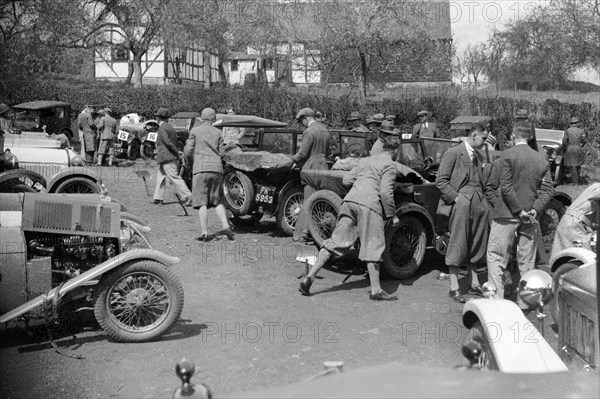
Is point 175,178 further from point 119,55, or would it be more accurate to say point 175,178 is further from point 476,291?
point 119,55

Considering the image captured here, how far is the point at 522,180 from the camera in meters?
7.56

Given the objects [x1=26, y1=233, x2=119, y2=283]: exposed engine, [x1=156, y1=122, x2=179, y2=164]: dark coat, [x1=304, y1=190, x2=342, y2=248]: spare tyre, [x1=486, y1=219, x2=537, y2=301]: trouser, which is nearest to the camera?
[x1=26, y1=233, x2=119, y2=283]: exposed engine

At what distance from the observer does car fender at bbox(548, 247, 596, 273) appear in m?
6.96

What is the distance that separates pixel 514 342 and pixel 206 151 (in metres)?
6.70

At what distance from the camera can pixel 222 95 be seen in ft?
89.8

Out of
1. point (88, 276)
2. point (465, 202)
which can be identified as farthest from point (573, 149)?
point (88, 276)

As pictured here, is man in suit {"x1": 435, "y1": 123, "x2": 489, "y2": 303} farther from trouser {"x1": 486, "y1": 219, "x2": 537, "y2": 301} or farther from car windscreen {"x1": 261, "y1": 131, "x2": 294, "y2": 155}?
car windscreen {"x1": 261, "y1": 131, "x2": 294, "y2": 155}

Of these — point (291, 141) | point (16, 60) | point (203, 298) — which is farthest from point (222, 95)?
point (203, 298)

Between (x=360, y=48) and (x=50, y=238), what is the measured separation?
1102 inches

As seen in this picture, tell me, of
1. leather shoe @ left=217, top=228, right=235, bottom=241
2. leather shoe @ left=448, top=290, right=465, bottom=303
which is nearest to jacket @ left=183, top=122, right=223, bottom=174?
leather shoe @ left=217, top=228, right=235, bottom=241

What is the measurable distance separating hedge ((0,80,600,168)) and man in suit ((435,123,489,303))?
611 inches

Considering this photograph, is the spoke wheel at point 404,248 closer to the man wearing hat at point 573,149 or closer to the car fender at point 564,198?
the car fender at point 564,198

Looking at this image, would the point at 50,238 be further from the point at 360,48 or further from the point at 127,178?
the point at 360,48

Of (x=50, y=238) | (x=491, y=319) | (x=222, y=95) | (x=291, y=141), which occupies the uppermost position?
(x=222, y=95)
